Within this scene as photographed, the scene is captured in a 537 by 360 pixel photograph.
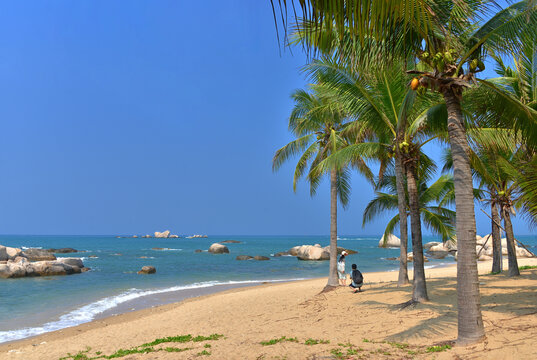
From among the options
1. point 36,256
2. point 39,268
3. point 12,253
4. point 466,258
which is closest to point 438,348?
point 466,258

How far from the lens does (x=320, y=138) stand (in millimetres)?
17016

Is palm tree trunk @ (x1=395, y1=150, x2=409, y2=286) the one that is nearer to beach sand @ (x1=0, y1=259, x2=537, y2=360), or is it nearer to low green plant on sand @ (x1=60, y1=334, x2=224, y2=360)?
beach sand @ (x1=0, y1=259, x2=537, y2=360)

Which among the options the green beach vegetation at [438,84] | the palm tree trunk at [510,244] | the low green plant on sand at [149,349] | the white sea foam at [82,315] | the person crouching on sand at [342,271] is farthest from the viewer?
the person crouching on sand at [342,271]

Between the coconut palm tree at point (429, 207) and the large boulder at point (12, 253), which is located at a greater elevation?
the coconut palm tree at point (429, 207)

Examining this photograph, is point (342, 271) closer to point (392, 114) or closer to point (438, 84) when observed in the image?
point (392, 114)

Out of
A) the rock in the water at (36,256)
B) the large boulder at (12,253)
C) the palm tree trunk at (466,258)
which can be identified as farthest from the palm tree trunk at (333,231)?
the rock in the water at (36,256)

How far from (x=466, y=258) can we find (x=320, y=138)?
11.0 m

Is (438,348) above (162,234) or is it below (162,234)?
above

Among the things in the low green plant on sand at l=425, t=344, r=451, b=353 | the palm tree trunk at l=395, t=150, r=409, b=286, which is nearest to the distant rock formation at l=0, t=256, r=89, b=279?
the palm tree trunk at l=395, t=150, r=409, b=286

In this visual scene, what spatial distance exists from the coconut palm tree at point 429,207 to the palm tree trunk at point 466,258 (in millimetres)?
16164

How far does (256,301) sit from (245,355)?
28.4 ft

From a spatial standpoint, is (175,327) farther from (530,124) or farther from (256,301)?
(530,124)

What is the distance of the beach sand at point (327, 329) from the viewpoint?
23.0ft

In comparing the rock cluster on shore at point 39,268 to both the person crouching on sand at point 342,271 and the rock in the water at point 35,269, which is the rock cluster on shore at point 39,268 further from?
the person crouching on sand at point 342,271
